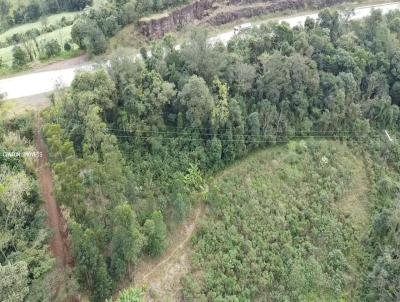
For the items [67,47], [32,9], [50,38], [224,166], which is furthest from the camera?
[32,9]

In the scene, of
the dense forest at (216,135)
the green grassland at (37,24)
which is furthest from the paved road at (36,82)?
the green grassland at (37,24)

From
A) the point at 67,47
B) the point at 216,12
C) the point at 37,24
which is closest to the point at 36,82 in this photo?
the point at 67,47

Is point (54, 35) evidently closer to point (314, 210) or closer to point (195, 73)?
point (195, 73)

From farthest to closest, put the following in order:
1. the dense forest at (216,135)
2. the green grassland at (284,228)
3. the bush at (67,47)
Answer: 1. the bush at (67,47)
2. the green grassland at (284,228)
3. the dense forest at (216,135)

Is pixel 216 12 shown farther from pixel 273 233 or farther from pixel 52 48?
pixel 273 233

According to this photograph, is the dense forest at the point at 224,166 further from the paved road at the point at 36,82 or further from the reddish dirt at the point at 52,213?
the paved road at the point at 36,82

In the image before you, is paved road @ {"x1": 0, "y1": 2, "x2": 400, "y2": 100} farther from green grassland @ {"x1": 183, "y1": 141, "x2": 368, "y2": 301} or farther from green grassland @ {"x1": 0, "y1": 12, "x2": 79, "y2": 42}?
green grassland @ {"x1": 0, "y1": 12, "x2": 79, "y2": 42}
